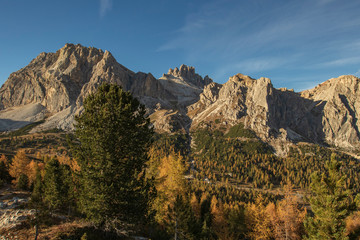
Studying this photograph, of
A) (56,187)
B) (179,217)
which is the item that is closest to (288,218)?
(179,217)

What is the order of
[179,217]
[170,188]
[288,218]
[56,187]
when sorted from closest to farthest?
[179,217] → [288,218] → [170,188] → [56,187]

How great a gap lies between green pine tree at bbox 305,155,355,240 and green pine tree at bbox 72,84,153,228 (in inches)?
694

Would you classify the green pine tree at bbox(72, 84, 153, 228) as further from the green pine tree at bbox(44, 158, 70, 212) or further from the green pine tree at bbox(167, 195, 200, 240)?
the green pine tree at bbox(44, 158, 70, 212)

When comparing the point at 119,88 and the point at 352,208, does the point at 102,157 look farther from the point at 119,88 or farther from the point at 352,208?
the point at 352,208

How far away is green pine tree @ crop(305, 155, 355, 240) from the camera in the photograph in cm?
1911

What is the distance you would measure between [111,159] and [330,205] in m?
21.6

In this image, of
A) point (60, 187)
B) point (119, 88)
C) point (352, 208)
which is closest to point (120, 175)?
point (119, 88)

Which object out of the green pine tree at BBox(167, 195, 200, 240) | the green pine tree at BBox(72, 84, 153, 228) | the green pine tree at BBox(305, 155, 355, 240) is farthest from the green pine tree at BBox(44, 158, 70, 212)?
the green pine tree at BBox(305, 155, 355, 240)

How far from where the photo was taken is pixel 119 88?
18.3 m

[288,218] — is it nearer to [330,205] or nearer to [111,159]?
[330,205]

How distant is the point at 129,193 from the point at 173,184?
13.7 m

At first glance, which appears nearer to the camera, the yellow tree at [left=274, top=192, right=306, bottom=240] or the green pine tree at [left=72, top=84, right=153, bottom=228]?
the green pine tree at [left=72, top=84, right=153, bottom=228]

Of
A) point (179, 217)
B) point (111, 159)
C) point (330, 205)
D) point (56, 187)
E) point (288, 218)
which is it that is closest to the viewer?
point (111, 159)

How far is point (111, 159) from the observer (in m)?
15.7
